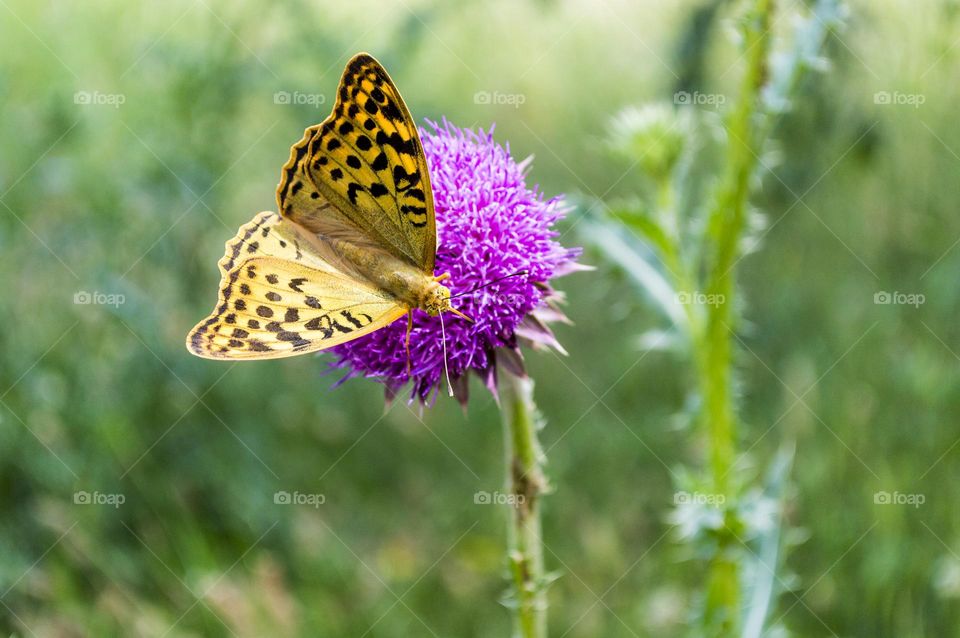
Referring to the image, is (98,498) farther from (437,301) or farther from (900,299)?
(900,299)

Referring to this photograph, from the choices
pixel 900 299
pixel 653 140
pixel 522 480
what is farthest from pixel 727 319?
pixel 900 299

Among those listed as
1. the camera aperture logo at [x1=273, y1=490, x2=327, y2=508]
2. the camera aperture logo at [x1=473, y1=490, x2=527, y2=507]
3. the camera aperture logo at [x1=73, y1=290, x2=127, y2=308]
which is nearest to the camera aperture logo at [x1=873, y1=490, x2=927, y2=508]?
the camera aperture logo at [x1=473, y1=490, x2=527, y2=507]

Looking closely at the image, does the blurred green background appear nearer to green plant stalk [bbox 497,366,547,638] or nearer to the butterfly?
green plant stalk [bbox 497,366,547,638]

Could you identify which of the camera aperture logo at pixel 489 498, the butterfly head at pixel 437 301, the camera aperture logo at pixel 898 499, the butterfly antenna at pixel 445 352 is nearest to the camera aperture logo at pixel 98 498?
the camera aperture logo at pixel 489 498

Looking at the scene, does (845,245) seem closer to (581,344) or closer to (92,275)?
(581,344)

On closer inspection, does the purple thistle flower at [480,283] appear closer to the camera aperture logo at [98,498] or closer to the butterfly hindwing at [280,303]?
the butterfly hindwing at [280,303]
